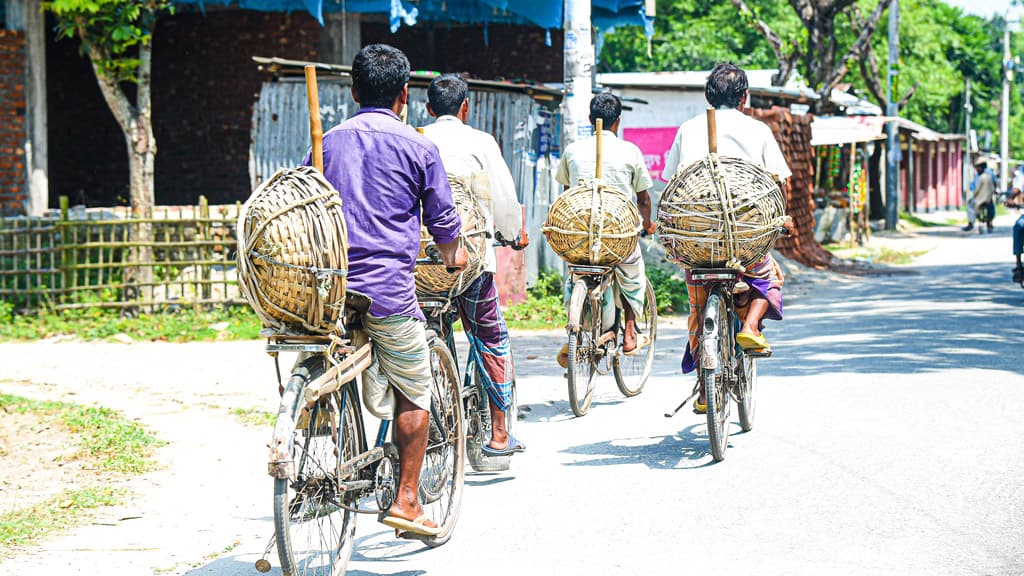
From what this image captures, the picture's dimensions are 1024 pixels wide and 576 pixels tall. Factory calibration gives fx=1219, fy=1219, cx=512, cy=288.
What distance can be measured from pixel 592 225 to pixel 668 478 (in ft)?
6.75

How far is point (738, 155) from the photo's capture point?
696 cm

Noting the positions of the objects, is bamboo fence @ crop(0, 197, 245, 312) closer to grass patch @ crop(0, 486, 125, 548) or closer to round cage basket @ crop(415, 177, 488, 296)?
grass patch @ crop(0, 486, 125, 548)

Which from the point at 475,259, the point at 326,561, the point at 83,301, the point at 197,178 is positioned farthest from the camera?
the point at 197,178

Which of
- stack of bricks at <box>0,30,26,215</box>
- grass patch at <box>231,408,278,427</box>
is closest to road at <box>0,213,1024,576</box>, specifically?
grass patch at <box>231,408,278,427</box>

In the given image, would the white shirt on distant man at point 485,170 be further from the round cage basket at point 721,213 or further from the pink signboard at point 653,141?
the pink signboard at point 653,141

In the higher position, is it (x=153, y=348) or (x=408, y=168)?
(x=408, y=168)

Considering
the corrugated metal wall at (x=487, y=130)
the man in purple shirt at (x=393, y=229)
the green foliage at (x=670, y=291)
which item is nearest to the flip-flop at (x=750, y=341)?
the man in purple shirt at (x=393, y=229)

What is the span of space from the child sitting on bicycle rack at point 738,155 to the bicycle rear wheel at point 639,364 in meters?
1.38

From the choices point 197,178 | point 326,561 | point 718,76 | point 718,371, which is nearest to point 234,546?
point 326,561

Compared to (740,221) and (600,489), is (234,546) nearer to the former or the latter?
(600,489)

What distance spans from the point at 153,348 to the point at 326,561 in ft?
25.8

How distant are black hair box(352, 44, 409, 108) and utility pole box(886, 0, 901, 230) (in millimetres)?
29038

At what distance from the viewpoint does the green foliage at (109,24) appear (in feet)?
44.1

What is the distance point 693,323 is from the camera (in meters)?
7.12
